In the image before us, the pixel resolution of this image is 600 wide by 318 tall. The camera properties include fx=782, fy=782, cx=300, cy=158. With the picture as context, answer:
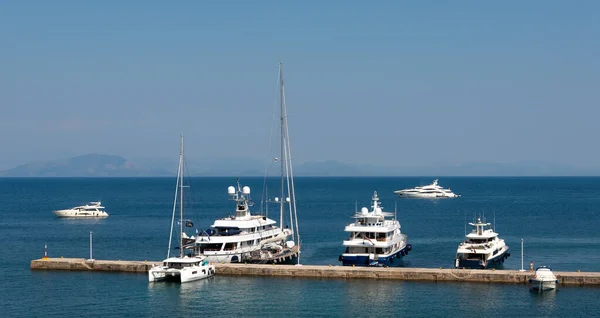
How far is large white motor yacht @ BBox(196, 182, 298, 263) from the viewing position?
2938 inches

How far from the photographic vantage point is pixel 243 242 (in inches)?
3044

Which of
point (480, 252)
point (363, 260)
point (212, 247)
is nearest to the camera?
point (480, 252)

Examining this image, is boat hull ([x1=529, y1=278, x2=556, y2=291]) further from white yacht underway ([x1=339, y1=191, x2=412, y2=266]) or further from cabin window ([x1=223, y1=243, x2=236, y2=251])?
cabin window ([x1=223, y1=243, x2=236, y2=251])

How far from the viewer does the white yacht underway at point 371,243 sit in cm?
7538

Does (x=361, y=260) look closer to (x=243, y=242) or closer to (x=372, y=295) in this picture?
(x=243, y=242)

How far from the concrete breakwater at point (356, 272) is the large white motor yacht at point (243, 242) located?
4.40m

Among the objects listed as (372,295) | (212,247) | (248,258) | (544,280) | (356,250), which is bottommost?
(372,295)

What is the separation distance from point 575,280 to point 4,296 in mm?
45077

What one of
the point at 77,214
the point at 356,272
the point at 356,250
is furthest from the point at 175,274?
the point at 77,214

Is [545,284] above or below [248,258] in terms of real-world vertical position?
below

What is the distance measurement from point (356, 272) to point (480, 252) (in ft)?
46.5

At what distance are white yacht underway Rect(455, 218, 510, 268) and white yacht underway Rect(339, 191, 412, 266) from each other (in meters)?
7.01

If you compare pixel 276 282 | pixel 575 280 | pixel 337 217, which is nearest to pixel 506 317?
pixel 575 280

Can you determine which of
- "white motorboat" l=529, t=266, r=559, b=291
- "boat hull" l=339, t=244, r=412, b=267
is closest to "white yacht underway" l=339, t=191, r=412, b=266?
"boat hull" l=339, t=244, r=412, b=267
